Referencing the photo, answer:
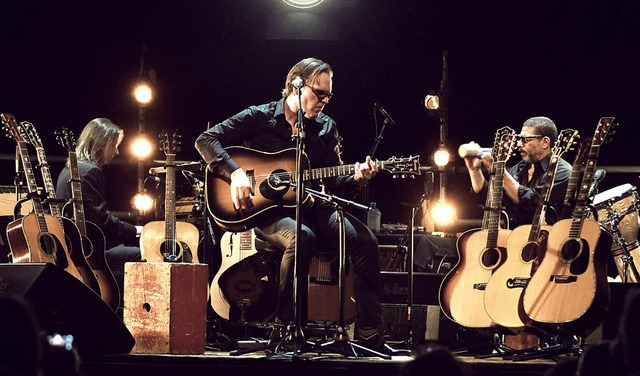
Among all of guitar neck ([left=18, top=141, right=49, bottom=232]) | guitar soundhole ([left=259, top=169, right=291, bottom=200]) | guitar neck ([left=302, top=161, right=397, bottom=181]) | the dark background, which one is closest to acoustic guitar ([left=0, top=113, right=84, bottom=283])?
guitar neck ([left=18, top=141, right=49, bottom=232])

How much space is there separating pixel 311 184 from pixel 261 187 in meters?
0.32

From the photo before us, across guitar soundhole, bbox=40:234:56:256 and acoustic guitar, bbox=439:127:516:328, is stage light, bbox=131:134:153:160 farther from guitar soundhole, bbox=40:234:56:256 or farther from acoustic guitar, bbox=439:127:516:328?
acoustic guitar, bbox=439:127:516:328

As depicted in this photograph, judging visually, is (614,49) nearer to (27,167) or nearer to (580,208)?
(580,208)

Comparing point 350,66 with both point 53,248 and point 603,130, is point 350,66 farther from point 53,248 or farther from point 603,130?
point 53,248

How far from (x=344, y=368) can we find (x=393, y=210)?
191 inches

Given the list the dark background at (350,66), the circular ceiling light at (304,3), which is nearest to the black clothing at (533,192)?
the dark background at (350,66)

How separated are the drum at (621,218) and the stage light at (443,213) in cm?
180

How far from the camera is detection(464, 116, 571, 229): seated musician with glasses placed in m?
5.57

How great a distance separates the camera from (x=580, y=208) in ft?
16.2

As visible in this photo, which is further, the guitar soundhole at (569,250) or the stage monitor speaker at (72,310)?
the guitar soundhole at (569,250)

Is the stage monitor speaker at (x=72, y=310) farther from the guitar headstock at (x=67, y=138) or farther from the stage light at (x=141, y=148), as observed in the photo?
the stage light at (x=141, y=148)

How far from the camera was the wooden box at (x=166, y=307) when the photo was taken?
472cm

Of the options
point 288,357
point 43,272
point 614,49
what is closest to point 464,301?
point 288,357

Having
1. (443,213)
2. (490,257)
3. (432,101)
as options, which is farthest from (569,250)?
(432,101)
